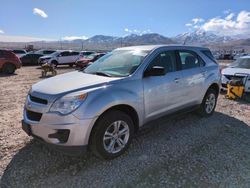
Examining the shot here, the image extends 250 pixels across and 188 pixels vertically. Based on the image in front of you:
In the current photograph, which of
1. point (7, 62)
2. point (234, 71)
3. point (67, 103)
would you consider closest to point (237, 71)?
point (234, 71)

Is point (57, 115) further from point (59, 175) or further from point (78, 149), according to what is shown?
point (59, 175)

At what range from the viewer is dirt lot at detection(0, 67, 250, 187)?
314cm

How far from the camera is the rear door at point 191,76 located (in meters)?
4.82

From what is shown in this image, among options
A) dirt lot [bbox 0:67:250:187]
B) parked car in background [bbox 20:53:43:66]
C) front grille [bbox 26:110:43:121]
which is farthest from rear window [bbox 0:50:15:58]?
front grille [bbox 26:110:43:121]

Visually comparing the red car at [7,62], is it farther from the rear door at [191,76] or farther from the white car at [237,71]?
the rear door at [191,76]

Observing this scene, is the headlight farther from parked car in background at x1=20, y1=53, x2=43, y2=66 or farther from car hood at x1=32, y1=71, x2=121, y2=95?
parked car in background at x1=20, y1=53, x2=43, y2=66

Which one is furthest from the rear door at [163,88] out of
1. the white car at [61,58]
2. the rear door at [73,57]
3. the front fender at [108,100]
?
the rear door at [73,57]

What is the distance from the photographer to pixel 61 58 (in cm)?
2250

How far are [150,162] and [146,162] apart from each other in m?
0.06

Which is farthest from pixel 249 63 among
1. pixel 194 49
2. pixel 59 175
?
pixel 59 175

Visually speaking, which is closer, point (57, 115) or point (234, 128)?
point (57, 115)

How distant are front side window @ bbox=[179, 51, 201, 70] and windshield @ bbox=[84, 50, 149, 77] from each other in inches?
40.1

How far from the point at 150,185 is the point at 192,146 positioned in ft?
4.71

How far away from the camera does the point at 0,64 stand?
14320 millimetres
